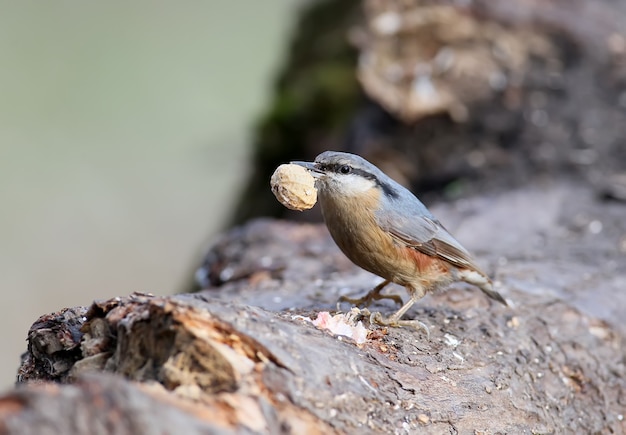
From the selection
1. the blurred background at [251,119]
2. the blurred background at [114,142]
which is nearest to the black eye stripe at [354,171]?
the blurred background at [251,119]

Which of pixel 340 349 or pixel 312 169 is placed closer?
pixel 340 349

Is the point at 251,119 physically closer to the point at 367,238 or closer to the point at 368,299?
the point at 368,299

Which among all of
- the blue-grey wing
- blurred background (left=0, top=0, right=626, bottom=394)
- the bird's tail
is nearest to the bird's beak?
the blue-grey wing

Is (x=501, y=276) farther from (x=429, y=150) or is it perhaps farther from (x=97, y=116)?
(x=97, y=116)

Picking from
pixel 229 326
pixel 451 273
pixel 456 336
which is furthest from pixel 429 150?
pixel 229 326

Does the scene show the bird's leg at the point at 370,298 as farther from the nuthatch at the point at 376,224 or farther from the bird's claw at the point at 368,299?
the nuthatch at the point at 376,224

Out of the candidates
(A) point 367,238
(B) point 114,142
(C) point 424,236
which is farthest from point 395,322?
(B) point 114,142

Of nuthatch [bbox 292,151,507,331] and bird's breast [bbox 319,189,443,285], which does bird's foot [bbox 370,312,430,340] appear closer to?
nuthatch [bbox 292,151,507,331]
